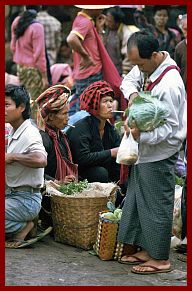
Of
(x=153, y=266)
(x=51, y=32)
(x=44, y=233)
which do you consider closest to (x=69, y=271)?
(x=153, y=266)

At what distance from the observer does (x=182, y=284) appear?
235 inches

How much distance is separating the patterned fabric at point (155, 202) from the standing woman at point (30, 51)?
528cm

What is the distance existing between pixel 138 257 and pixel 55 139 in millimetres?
1370

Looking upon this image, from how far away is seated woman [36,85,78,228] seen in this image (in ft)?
23.4

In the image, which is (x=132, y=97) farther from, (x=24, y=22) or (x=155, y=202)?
(x=24, y=22)

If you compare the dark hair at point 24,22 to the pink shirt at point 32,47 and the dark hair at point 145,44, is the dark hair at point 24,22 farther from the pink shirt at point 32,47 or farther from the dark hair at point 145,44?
the dark hair at point 145,44

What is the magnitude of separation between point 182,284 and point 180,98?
52.2 inches

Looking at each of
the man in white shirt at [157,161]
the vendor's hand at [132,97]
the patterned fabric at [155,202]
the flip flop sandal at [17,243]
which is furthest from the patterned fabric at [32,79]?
the patterned fabric at [155,202]

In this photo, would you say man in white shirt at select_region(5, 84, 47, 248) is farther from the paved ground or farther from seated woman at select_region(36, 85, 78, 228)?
seated woman at select_region(36, 85, 78, 228)

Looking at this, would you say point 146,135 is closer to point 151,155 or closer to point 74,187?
point 151,155

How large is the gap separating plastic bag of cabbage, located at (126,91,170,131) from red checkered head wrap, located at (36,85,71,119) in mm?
1271

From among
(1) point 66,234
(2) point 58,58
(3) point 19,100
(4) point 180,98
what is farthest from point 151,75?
(2) point 58,58

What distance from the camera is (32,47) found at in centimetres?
1141

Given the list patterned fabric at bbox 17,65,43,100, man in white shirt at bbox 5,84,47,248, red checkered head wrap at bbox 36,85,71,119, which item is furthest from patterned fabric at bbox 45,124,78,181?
patterned fabric at bbox 17,65,43,100
